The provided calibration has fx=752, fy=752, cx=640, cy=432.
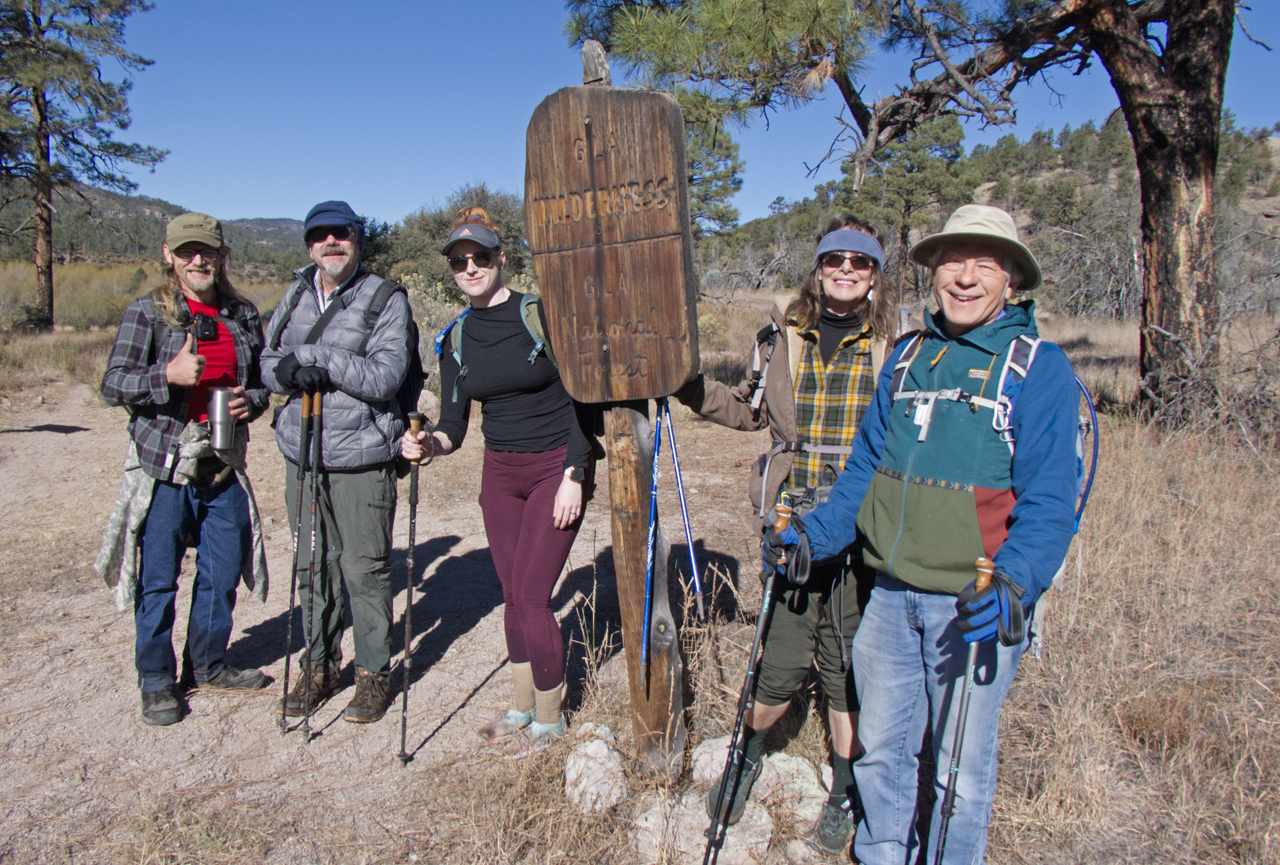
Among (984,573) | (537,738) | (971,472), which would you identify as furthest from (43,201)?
(984,573)

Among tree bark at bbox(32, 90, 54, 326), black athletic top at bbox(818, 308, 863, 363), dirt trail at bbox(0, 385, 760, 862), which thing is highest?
tree bark at bbox(32, 90, 54, 326)

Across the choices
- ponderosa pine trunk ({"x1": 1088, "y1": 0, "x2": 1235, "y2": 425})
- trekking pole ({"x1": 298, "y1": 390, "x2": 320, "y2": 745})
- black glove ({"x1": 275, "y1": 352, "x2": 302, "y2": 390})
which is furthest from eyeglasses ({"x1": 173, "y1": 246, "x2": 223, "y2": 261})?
ponderosa pine trunk ({"x1": 1088, "y1": 0, "x2": 1235, "y2": 425})

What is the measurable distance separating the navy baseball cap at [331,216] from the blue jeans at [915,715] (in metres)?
2.46

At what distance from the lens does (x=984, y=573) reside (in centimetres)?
172

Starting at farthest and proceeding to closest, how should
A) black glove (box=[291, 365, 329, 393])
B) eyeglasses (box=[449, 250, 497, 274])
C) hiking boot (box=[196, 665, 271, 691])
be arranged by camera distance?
hiking boot (box=[196, 665, 271, 691]) < black glove (box=[291, 365, 329, 393]) < eyeglasses (box=[449, 250, 497, 274])

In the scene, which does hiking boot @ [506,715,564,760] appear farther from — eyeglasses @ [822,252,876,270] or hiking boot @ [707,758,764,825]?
eyeglasses @ [822,252,876,270]

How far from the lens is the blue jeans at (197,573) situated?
3.24 metres

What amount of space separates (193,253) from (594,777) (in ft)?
9.02

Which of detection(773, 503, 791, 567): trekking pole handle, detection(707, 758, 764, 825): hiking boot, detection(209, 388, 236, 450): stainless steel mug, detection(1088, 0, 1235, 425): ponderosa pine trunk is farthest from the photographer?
detection(1088, 0, 1235, 425): ponderosa pine trunk

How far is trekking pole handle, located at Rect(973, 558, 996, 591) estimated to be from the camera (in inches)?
67.5

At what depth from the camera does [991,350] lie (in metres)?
1.85

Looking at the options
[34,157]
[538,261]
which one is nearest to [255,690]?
[538,261]

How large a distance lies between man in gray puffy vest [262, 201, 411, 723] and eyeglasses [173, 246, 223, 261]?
16.3 inches

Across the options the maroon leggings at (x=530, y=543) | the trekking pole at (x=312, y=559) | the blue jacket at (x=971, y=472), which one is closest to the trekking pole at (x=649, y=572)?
the maroon leggings at (x=530, y=543)
